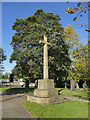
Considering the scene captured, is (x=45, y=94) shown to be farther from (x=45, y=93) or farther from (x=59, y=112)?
(x=59, y=112)

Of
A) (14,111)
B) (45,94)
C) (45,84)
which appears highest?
(45,84)

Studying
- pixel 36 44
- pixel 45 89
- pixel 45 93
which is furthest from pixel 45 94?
pixel 36 44

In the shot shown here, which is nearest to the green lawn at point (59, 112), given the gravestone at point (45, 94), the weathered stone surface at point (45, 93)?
the gravestone at point (45, 94)

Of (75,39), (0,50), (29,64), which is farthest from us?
(0,50)

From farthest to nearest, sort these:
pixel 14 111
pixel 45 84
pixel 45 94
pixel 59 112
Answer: pixel 45 84 < pixel 45 94 < pixel 14 111 < pixel 59 112

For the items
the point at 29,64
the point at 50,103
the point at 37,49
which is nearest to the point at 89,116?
the point at 50,103

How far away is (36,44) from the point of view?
51.9 feet

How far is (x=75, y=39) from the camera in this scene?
710 inches

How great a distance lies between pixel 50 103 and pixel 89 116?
287cm

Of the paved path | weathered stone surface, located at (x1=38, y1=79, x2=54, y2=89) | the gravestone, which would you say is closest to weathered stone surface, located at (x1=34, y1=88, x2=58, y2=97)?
the gravestone

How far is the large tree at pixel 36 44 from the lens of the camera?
589 inches

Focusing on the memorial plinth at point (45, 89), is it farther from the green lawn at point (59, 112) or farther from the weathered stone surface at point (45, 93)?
the green lawn at point (59, 112)

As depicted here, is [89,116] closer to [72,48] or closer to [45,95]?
[45,95]

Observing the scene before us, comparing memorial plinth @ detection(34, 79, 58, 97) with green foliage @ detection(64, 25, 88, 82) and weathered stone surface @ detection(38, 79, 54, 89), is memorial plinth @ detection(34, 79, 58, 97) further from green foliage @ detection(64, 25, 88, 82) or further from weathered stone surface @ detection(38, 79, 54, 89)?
green foliage @ detection(64, 25, 88, 82)
